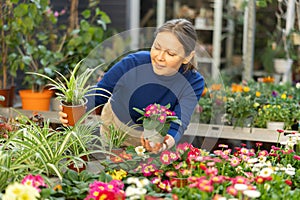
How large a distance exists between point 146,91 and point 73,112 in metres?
0.35

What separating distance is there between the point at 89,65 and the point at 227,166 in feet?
3.50

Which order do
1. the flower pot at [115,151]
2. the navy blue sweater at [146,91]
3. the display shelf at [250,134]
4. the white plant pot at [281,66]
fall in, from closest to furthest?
the flower pot at [115,151] → the navy blue sweater at [146,91] → the display shelf at [250,134] → the white plant pot at [281,66]

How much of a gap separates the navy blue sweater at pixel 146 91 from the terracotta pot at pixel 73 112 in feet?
0.55

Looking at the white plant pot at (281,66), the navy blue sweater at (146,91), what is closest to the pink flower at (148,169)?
the navy blue sweater at (146,91)

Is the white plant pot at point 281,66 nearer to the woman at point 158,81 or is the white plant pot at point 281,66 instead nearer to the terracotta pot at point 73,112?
the woman at point 158,81

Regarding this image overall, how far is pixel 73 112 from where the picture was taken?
236 cm

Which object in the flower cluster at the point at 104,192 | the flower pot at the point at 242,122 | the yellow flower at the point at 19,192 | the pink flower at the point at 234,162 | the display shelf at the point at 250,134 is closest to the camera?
the yellow flower at the point at 19,192

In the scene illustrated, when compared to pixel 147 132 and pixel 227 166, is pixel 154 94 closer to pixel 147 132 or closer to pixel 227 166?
pixel 147 132

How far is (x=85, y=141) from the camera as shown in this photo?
2285 mm

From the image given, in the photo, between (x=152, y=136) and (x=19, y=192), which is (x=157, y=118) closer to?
(x=152, y=136)

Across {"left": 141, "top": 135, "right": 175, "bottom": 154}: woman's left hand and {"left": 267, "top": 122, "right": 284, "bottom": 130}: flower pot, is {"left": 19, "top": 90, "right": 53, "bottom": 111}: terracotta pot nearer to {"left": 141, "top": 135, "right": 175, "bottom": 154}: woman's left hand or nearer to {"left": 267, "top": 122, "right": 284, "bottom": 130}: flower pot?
{"left": 267, "top": 122, "right": 284, "bottom": 130}: flower pot

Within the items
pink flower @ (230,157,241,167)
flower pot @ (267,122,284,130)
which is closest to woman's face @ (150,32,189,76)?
pink flower @ (230,157,241,167)

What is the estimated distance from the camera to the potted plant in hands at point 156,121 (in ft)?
7.39

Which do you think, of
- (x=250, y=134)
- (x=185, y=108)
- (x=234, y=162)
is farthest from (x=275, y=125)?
(x=234, y=162)
